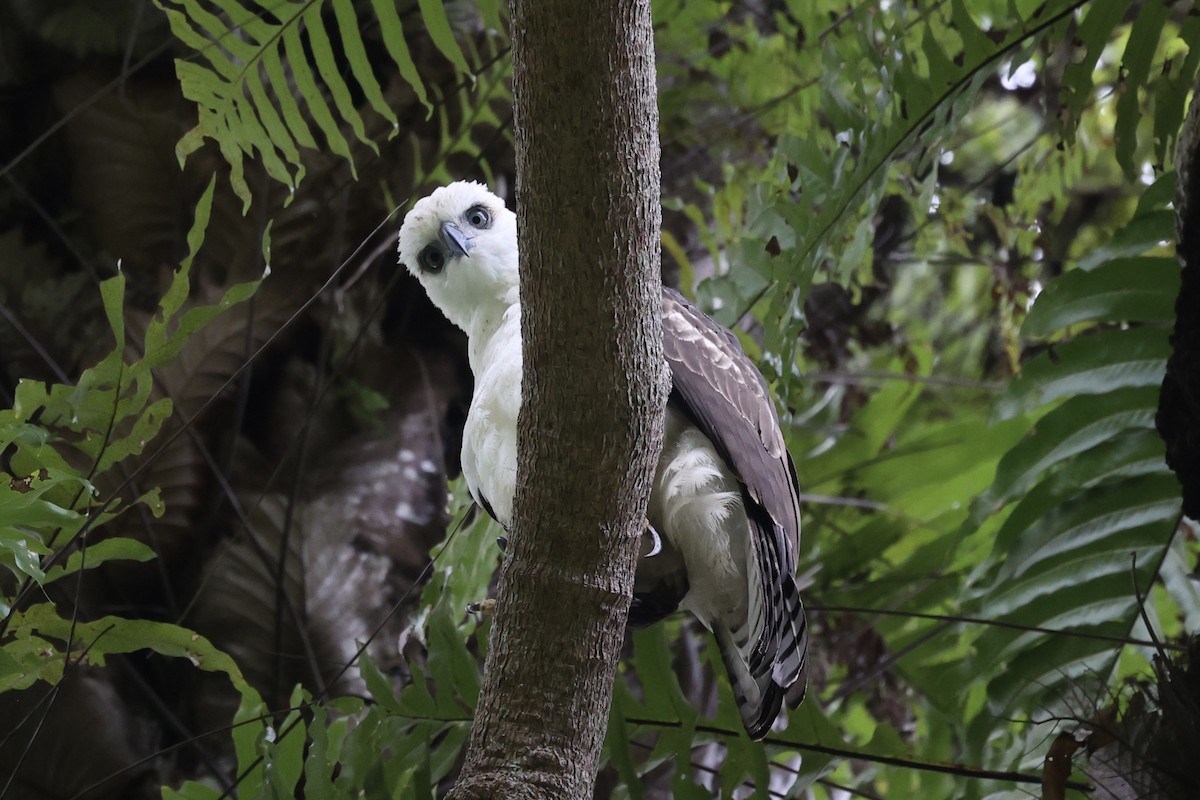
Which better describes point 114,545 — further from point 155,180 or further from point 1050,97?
point 1050,97

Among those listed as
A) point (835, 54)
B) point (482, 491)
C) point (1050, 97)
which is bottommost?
point (482, 491)

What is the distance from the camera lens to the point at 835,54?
205 centimetres

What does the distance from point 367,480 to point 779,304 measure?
60.8 inches

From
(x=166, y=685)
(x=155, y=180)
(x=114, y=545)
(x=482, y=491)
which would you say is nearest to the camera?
(x=114, y=545)

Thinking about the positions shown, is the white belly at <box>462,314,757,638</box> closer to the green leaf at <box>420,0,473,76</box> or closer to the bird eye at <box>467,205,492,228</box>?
the bird eye at <box>467,205,492,228</box>

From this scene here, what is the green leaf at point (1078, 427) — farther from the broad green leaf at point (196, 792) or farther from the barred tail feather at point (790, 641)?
the broad green leaf at point (196, 792)

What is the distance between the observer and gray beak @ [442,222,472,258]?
210 centimetres

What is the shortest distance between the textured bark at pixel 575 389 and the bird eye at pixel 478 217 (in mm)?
921

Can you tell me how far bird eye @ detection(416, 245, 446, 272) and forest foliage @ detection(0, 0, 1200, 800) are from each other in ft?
0.87

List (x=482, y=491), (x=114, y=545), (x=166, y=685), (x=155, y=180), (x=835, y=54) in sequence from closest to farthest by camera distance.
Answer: (x=114, y=545) → (x=482, y=491) → (x=835, y=54) → (x=166, y=685) → (x=155, y=180)

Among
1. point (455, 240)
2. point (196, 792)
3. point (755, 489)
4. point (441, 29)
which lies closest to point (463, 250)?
point (455, 240)

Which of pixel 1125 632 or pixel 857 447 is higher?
pixel 857 447

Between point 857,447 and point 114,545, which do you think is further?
point 857,447

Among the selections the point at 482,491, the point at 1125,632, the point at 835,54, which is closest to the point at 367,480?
the point at 482,491
